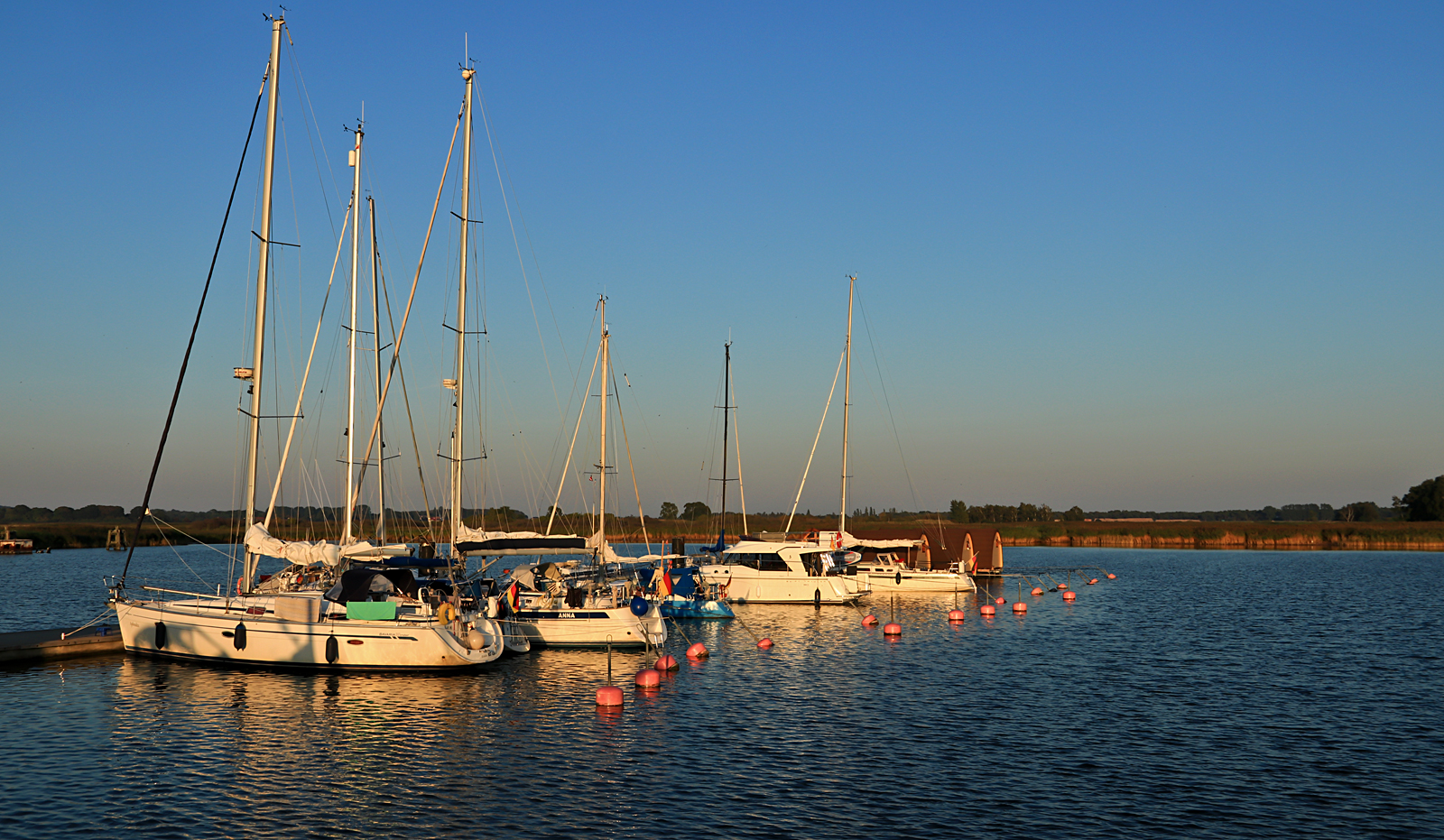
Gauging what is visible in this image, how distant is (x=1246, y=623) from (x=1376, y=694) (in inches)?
839

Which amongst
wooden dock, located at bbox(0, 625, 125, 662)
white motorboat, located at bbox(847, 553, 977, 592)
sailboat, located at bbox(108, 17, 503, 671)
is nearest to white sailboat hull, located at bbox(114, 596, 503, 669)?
sailboat, located at bbox(108, 17, 503, 671)

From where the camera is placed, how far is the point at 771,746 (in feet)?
83.1

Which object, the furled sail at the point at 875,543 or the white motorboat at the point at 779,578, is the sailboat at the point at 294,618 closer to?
the white motorboat at the point at 779,578

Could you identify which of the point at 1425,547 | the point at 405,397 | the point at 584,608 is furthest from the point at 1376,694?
the point at 1425,547

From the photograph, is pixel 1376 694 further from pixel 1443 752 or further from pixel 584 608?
pixel 584 608

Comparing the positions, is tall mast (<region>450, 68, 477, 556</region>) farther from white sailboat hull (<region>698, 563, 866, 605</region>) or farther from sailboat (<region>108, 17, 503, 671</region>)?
white sailboat hull (<region>698, 563, 866, 605</region>)

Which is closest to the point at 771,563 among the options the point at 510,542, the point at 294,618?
the point at 510,542

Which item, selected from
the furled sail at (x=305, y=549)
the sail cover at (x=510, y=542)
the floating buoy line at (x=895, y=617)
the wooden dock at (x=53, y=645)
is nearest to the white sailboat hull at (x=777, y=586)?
the floating buoy line at (x=895, y=617)

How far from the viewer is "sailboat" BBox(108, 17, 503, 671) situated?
1310 inches

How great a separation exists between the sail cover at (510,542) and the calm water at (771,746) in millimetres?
4562

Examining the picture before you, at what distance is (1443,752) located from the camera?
83.5 ft

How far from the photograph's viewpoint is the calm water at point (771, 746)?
1931 centimetres

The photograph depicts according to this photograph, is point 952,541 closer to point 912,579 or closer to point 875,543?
point 875,543

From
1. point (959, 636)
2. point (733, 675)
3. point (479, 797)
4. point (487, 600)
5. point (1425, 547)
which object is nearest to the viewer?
point (479, 797)
